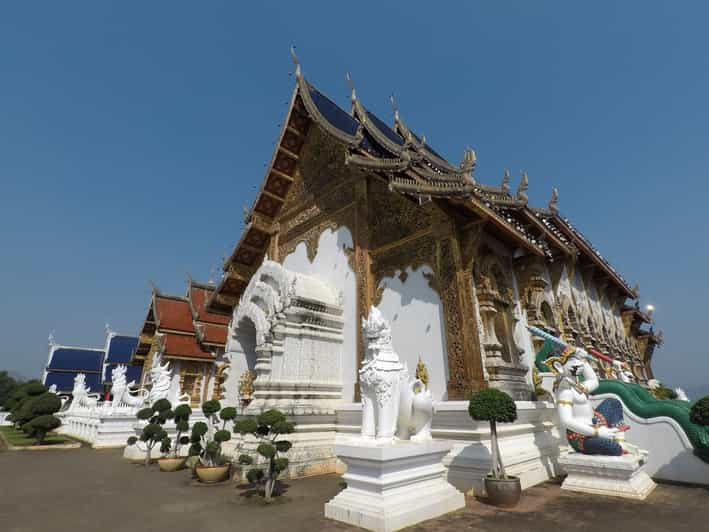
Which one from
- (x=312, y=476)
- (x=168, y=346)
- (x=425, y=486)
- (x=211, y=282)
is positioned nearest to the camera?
(x=425, y=486)

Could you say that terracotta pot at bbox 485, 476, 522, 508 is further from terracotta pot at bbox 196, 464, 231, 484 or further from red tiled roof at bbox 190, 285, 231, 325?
red tiled roof at bbox 190, 285, 231, 325

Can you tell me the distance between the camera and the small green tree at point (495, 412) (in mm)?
4121

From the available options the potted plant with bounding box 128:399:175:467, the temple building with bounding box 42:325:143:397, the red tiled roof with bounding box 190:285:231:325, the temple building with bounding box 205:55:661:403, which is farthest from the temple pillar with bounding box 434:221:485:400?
the temple building with bounding box 42:325:143:397

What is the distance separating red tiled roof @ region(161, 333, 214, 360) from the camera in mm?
13281

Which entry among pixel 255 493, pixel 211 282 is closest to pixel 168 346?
pixel 211 282

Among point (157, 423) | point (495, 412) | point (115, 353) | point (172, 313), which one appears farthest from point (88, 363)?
point (495, 412)

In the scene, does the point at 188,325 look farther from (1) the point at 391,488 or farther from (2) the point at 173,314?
(1) the point at 391,488

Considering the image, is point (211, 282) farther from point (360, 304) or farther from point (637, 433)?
point (637, 433)

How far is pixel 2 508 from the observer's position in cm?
438

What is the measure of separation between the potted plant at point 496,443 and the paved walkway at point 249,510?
133mm

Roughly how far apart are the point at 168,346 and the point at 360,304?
30.3 ft

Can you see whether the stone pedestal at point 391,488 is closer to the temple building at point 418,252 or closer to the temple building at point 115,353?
the temple building at point 418,252

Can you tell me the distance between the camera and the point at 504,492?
3900mm

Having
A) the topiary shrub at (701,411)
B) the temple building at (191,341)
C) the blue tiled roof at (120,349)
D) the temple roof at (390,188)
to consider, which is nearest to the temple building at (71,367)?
the blue tiled roof at (120,349)
